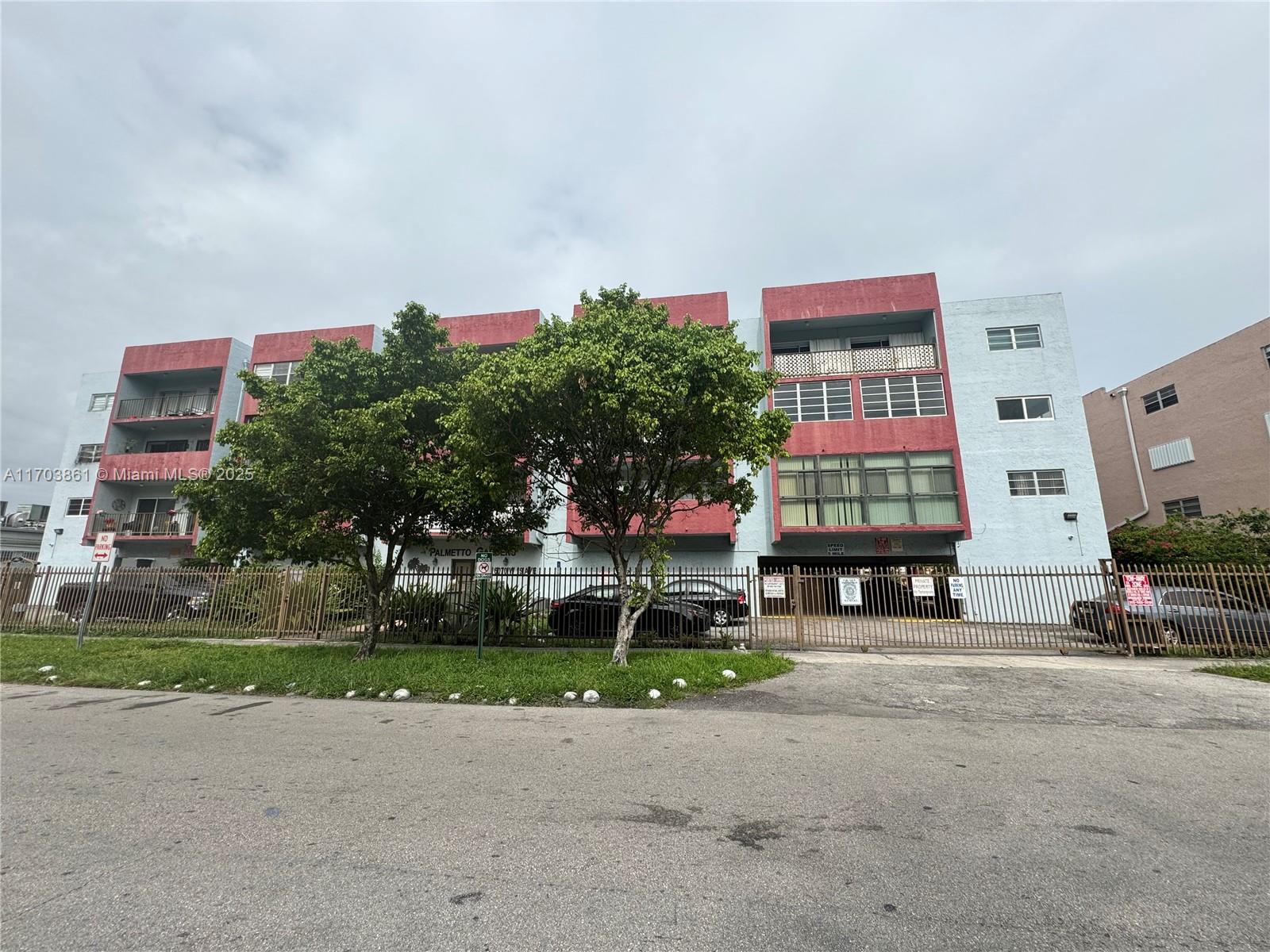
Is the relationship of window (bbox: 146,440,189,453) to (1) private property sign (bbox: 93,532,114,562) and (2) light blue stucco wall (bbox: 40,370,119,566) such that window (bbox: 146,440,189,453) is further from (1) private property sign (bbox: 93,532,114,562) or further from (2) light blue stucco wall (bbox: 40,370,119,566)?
(1) private property sign (bbox: 93,532,114,562)

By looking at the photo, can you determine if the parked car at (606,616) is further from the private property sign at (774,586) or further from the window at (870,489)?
the window at (870,489)

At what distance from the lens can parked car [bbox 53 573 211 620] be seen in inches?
610

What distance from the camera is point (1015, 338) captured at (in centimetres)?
2233

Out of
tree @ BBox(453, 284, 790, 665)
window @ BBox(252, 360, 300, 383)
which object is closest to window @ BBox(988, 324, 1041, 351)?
tree @ BBox(453, 284, 790, 665)

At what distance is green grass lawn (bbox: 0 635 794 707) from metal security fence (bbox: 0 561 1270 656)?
173 centimetres

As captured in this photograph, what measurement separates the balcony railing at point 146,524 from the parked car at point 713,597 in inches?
915

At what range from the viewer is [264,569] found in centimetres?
1536

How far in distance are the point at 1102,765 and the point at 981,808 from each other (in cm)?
196

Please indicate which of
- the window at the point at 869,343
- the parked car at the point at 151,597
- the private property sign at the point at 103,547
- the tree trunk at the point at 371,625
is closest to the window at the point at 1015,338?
the window at the point at 869,343

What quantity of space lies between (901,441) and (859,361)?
365cm

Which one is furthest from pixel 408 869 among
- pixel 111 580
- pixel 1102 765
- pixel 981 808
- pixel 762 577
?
pixel 111 580

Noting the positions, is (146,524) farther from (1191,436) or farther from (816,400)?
(1191,436)

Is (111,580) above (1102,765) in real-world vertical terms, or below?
above

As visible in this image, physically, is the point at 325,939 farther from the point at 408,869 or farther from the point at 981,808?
the point at 981,808
